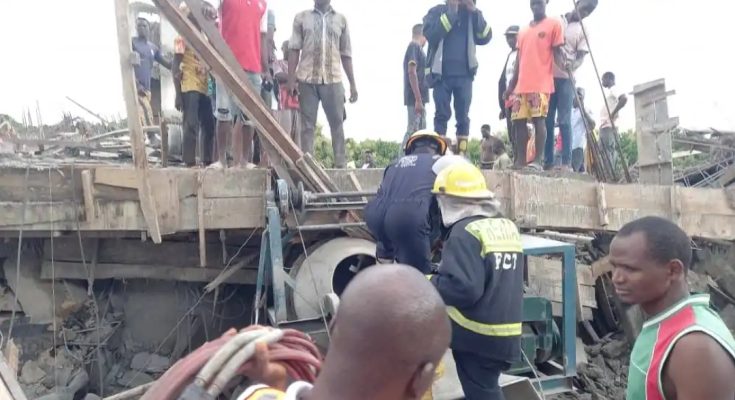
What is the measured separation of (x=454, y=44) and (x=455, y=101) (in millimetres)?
609

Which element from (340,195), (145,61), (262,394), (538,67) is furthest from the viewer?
(145,61)

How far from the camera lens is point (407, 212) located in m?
4.70

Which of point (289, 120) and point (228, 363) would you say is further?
point (289, 120)

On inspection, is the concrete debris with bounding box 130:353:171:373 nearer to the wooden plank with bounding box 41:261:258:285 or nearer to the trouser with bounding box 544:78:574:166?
the wooden plank with bounding box 41:261:258:285

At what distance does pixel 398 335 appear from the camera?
130 centimetres

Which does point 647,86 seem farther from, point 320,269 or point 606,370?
point 320,269

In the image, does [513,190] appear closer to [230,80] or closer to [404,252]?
[404,252]

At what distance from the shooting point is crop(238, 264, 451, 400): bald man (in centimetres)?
130

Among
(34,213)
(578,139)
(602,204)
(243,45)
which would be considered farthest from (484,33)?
(34,213)

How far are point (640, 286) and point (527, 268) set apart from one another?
473 cm

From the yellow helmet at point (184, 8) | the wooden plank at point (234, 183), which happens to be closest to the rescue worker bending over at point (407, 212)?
the wooden plank at point (234, 183)

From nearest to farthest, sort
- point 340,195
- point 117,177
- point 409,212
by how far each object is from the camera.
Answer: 1. point 409,212
2. point 117,177
3. point 340,195

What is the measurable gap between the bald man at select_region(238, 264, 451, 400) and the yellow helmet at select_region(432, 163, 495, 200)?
2608 mm

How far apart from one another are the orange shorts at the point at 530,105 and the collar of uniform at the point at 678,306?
16.2 feet
